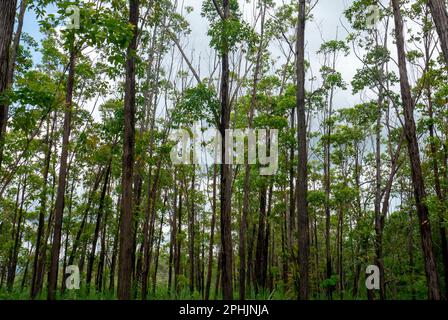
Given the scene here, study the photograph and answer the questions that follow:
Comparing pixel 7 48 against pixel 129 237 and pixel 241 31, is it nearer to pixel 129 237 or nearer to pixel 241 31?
pixel 129 237

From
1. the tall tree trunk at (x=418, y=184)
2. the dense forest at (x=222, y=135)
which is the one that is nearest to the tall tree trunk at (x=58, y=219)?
the dense forest at (x=222, y=135)

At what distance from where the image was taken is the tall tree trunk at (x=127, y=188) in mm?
8403

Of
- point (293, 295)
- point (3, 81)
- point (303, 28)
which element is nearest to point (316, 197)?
point (293, 295)

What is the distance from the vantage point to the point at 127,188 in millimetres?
8773

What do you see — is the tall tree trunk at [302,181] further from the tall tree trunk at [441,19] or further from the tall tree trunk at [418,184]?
the tall tree trunk at [441,19]

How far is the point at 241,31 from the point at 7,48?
686 cm

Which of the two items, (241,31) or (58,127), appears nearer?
(241,31)

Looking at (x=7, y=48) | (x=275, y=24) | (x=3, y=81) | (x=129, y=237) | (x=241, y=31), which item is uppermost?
(x=275, y=24)

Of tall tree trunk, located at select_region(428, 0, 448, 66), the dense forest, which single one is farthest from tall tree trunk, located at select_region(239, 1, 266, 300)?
tall tree trunk, located at select_region(428, 0, 448, 66)

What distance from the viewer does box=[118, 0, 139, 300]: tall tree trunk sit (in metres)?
8.40

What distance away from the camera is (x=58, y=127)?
66.5 ft

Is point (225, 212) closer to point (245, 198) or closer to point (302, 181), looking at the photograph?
point (302, 181)

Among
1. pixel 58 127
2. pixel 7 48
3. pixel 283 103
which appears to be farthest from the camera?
pixel 58 127
